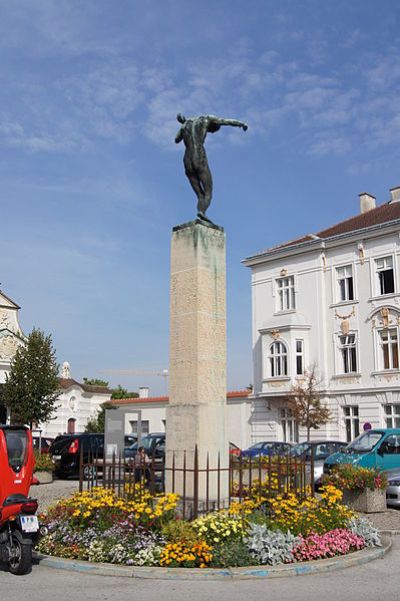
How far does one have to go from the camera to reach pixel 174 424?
1098 centimetres

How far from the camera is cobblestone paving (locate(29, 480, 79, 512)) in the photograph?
16.9 metres

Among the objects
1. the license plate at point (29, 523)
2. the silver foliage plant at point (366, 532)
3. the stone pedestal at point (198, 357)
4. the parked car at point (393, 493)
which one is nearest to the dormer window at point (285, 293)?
the parked car at point (393, 493)

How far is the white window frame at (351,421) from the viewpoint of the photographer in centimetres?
3544

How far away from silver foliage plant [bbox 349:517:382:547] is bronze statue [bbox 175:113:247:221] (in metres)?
5.53

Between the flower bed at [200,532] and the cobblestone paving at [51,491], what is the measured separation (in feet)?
20.5

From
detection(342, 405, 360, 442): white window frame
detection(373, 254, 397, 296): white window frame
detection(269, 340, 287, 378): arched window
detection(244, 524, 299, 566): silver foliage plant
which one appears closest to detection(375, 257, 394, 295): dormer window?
detection(373, 254, 397, 296): white window frame

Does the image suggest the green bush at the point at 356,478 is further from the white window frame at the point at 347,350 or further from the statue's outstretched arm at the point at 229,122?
the white window frame at the point at 347,350

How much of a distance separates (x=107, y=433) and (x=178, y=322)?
10151mm

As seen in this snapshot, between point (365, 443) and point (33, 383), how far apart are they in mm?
13051

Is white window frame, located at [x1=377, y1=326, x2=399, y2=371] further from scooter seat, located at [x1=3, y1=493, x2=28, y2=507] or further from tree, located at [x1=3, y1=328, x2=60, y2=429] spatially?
scooter seat, located at [x1=3, y1=493, x2=28, y2=507]

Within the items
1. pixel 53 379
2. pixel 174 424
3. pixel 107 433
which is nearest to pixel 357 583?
pixel 174 424

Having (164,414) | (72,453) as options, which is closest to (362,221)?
(164,414)

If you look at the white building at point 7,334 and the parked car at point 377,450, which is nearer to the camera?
the parked car at point 377,450

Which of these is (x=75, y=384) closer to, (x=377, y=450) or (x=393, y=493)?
(x=377, y=450)
